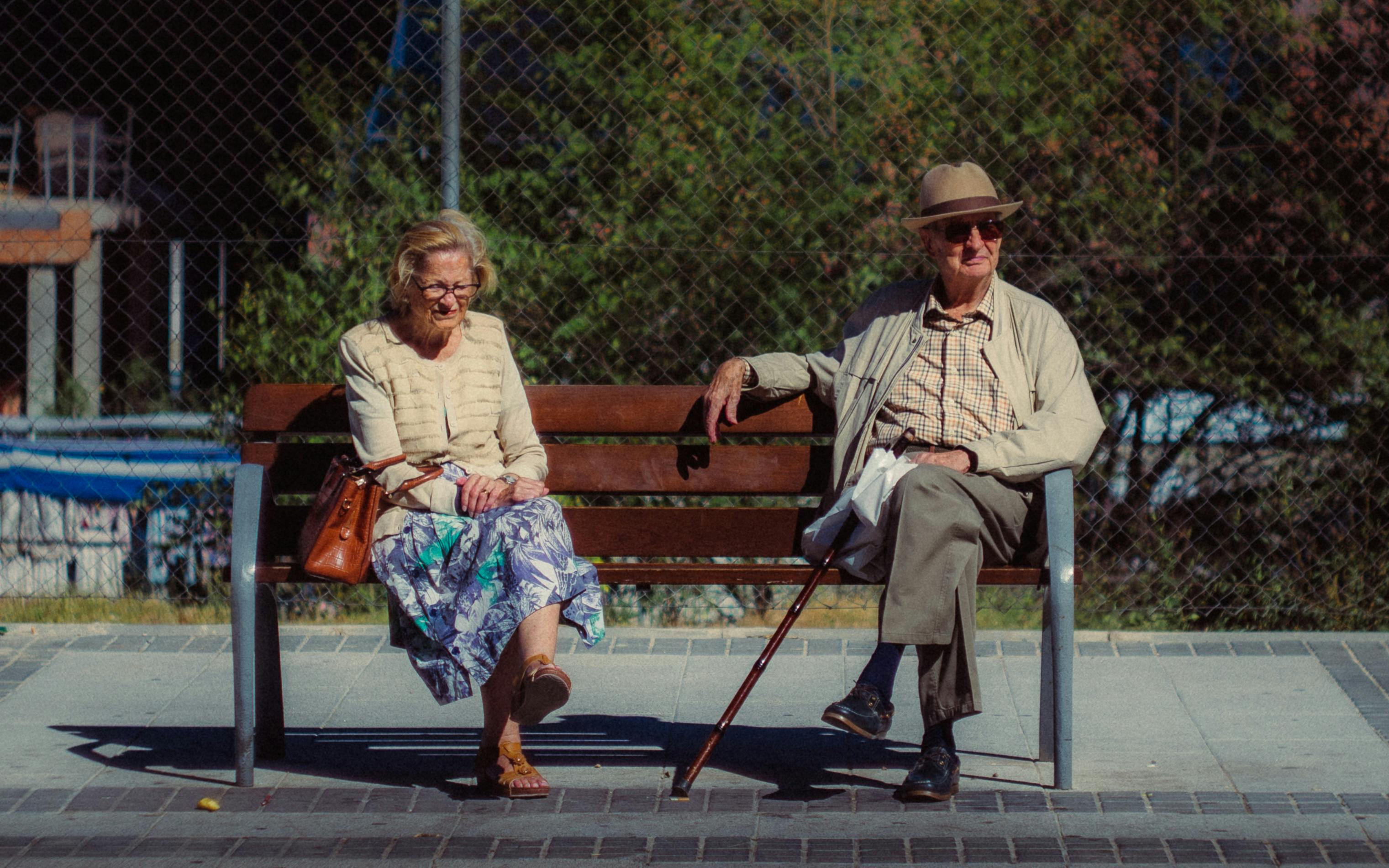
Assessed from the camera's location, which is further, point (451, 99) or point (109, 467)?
point (109, 467)

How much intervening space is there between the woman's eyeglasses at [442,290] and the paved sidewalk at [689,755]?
1.25 metres

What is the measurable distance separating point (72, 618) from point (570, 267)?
229 cm

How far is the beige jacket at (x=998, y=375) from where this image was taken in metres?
4.41

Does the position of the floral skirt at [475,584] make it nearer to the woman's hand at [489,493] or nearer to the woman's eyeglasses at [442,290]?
the woman's hand at [489,493]

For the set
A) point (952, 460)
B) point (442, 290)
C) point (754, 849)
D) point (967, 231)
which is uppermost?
point (967, 231)

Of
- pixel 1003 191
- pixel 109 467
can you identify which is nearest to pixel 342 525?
pixel 1003 191

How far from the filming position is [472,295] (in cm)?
450

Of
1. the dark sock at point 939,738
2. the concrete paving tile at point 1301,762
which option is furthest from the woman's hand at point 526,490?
the concrete paving tile at point 1301,762

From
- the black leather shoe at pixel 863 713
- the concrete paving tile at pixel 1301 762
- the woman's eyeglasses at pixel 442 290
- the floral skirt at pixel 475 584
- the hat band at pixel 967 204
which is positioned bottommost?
the concrete paving tile at pixel 1301 762

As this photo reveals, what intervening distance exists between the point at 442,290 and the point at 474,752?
1.30 meters

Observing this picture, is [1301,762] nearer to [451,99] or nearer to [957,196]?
[957,196]

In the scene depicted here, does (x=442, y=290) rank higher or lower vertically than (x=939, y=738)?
higher

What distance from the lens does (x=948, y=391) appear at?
459 cm

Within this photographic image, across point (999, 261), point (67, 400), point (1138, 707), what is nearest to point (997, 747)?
point (1138, 707)
